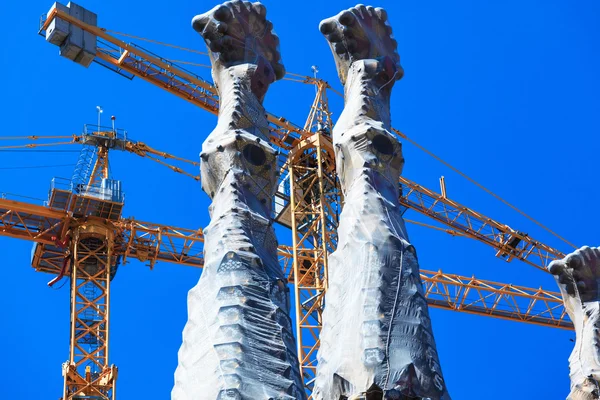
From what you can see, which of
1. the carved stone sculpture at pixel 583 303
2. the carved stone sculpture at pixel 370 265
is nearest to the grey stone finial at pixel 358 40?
the carved stone sculpture at pixel 370 265

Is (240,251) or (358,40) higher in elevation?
(358,40)

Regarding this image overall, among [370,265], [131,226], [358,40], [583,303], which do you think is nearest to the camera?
[370,265]

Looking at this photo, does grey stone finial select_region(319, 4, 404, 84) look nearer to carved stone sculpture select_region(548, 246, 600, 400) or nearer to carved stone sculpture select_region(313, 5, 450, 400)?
carved stone sculpture select_region(313, 5, 450, 400)

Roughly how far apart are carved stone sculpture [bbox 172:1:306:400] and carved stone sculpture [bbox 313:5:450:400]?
0.59 meters

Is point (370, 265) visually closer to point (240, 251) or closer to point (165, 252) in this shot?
point (240, 251)

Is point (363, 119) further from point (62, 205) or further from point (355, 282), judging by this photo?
point (62, 205)

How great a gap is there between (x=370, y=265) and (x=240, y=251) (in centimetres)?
150

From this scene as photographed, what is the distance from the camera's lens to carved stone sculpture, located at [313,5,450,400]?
531 inches

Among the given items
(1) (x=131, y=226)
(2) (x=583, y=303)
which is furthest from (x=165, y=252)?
(2) (x=583, y=303)

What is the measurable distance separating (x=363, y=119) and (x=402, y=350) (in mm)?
3572

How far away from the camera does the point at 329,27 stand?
676 inches

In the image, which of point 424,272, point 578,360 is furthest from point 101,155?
point 578,360

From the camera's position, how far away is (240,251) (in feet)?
49.1

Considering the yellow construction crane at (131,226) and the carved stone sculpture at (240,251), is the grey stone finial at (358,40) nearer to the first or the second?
the carved stone sculpture at (240,251)
